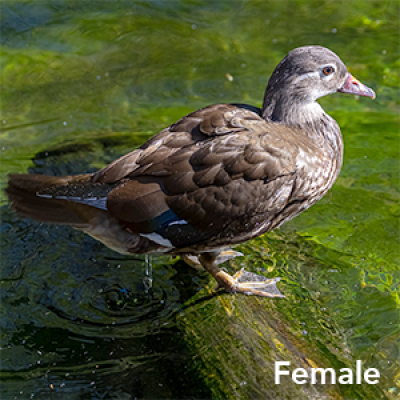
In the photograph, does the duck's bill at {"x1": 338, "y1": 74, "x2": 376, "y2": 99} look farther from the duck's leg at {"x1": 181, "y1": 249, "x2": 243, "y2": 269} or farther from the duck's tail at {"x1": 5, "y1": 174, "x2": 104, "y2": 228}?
the duck's tail at {"x1": 5, "y1": 174, "x2": 104, "y2": 228}

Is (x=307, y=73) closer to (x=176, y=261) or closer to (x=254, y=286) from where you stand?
(x=254, y=286)

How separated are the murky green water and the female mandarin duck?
1.14 feet

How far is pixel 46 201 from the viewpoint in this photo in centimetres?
350

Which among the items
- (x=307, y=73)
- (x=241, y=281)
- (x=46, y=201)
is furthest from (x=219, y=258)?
(x=307, y=73)

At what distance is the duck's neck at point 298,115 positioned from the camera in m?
3.74

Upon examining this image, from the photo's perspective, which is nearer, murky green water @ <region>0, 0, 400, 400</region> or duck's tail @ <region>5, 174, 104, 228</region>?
murky green water @ <region>0, 0, 400, 400</region>

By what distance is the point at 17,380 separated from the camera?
331cm

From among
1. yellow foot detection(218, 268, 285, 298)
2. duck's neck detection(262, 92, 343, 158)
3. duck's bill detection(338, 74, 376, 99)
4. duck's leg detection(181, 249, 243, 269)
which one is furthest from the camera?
duck's leg detection(181, 249, 243, 269)

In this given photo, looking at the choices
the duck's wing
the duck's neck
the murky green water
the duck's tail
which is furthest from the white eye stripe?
the duck's tail

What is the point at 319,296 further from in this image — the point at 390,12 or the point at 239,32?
the point at 390,12

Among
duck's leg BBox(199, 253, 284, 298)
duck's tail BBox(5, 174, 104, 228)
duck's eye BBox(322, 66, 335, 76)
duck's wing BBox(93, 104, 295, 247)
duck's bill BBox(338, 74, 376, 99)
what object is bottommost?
duck's leg BBox(199, 253, 284, 298)

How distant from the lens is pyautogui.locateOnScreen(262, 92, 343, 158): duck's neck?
3.74 meters

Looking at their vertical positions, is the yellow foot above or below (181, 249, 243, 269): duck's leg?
above

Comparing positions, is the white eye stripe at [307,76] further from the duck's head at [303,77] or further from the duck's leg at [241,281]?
the duck's leg at [241,281]
